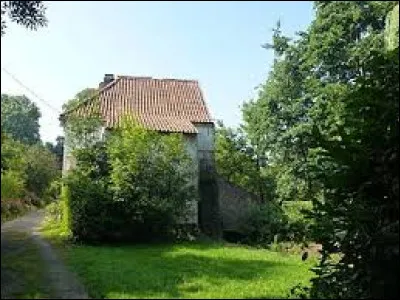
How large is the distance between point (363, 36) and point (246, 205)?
12609 mm

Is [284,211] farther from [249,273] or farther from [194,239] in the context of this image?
[249,273]

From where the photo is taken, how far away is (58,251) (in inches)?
842

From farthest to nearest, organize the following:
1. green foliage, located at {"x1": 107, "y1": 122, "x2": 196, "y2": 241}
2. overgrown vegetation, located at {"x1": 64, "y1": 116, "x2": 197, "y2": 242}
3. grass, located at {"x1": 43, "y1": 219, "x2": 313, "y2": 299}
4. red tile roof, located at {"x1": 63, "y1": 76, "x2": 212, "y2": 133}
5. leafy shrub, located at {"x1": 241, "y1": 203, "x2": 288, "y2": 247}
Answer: leafy shrub, located at {"x1": 241, "y1": 203, "x2": 288, "y2": 247}
red tile roof, located at {"x1": 63, "y1": 76, "x2": 212, "y2": 133}
green foliage, located at {"x1": 107, "y1": 122, "x2": 196, "y2": 241}
overgrown vegetation, located at {"x1": 64, "y1": 116, "x2": 197, "y2": 242}
grass, located at {"x1": 43, "y1": 219, "x2": 313, "y2": 299}

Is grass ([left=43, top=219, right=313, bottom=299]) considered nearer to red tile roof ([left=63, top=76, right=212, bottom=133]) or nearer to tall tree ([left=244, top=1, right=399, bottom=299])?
tall tree ([left=244, top=1, right=399, bottom=299])

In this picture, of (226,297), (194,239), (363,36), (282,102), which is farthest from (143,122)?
(226,297)

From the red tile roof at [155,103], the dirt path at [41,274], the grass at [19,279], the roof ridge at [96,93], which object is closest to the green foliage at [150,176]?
the red tile roof at [155,103]

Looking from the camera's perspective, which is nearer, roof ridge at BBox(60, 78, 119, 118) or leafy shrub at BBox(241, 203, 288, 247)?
roof ridge at BBox(60, 78, 119, 118)

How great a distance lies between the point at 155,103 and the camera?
3525cm

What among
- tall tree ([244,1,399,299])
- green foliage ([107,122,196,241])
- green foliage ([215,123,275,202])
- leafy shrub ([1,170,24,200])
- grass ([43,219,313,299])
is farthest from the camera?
green foliage ([215,123,275,202])

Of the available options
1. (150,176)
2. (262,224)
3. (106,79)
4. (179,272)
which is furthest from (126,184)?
(106,79)

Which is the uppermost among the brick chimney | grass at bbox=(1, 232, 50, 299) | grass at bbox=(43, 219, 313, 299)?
the brick chimney

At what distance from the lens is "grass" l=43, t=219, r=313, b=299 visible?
533 inches

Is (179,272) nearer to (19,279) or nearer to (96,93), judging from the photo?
(19,279)

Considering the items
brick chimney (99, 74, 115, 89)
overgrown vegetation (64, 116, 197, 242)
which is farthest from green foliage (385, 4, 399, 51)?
brick chimney (99, 74, 115, 89)
